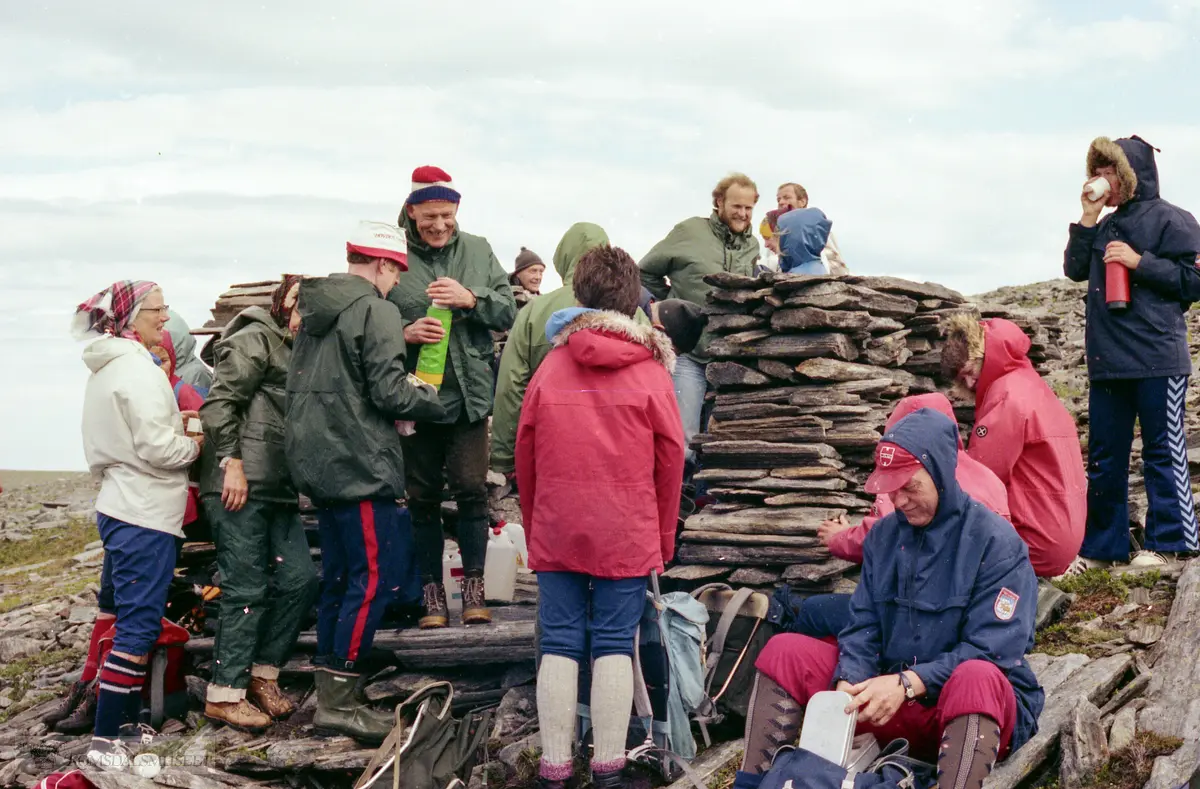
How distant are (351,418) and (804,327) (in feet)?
11.2

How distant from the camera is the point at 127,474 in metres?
6.82

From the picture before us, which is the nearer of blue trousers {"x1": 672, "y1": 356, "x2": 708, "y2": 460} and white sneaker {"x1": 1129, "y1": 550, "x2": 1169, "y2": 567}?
white sneaker {"x1": 1129, "y1": 550, "x2": 1169, "y2": 567}

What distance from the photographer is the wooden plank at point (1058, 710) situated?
198 inches

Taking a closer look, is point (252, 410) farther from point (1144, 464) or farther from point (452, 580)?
point (1144, 464)

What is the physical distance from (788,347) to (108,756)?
17.2 ft

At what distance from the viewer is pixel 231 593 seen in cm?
697

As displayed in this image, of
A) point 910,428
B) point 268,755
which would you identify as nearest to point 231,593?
point 268,755

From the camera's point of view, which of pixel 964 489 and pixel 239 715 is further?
pixel 239 715

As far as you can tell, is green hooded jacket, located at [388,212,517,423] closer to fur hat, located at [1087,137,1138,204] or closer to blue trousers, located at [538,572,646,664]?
blue trousers, located at [538,572,646,664]

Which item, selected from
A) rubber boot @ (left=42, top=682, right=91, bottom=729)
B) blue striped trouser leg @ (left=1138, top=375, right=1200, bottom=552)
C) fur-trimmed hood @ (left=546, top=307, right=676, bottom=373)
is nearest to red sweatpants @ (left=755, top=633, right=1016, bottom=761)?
fur-trimmed hood @ (left=546, top=307, right=676, bottom=373)

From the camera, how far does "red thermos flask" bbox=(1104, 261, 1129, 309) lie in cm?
791

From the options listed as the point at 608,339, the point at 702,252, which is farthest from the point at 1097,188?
the point at 608,339

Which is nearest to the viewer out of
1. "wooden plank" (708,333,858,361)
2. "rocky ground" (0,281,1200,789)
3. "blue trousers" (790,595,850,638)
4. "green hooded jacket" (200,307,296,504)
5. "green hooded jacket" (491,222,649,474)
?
"rocky ground" (0,281,1200,789)

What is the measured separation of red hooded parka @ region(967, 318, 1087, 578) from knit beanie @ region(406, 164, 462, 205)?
11.9ft
